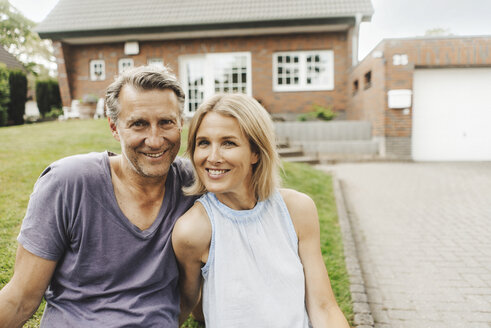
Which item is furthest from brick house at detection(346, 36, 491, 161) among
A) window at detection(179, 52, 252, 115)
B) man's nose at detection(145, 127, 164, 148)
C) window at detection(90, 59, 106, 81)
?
window at detection(90, 59, 106, 81)

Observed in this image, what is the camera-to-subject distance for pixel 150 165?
2000 mm

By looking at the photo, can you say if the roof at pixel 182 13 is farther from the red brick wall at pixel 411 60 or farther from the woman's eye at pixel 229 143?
the woman's eye at pixel 229 143

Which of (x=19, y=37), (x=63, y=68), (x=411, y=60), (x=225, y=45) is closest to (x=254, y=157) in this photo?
(x=411, y=60)

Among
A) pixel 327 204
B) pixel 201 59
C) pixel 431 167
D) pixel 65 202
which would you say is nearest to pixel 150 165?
pixel 65 202

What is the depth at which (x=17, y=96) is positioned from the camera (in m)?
13.7

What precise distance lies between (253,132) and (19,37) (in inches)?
1531

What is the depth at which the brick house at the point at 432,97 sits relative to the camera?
32.4ft

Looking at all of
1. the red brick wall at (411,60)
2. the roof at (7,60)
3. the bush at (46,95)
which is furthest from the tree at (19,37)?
the red brick wall at (411,60)

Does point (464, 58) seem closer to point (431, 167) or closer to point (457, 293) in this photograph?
point (431, 167)

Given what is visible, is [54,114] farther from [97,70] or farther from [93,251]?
[93,251]

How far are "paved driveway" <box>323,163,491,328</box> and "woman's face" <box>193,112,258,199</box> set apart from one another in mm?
1841

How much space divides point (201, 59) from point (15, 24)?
A: 2669 cm

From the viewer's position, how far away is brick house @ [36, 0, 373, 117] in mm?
13320

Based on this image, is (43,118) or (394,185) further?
(43,118)
